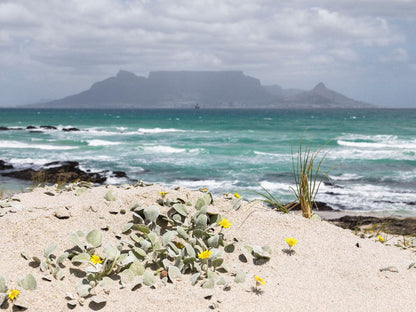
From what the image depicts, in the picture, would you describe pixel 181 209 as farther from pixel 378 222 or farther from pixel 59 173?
pixel 59 173

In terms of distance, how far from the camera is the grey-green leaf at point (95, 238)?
2.88 meters

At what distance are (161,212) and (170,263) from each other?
61 cm

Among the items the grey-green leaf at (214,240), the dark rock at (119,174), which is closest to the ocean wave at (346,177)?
the dark rock at (119,174)

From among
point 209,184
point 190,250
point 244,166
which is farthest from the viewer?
point 244,166

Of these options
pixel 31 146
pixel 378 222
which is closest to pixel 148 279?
pixel 378 222

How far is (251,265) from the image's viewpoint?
297 cm

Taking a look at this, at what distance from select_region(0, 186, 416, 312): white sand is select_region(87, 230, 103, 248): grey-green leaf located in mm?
130

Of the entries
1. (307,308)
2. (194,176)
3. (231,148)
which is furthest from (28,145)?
(307,308)

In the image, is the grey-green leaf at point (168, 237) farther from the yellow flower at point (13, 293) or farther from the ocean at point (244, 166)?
the ocean at point (244, 166)

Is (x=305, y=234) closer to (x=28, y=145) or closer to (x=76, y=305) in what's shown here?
(x=76, y=305)

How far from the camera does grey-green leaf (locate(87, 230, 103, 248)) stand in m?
2.88

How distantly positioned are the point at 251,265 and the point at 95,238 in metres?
1.13

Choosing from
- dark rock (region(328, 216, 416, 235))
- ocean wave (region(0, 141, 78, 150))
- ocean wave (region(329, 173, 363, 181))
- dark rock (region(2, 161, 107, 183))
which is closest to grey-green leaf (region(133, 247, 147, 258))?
dark rock (region(328, 216, 416, 235))

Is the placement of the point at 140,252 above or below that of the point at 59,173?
above
